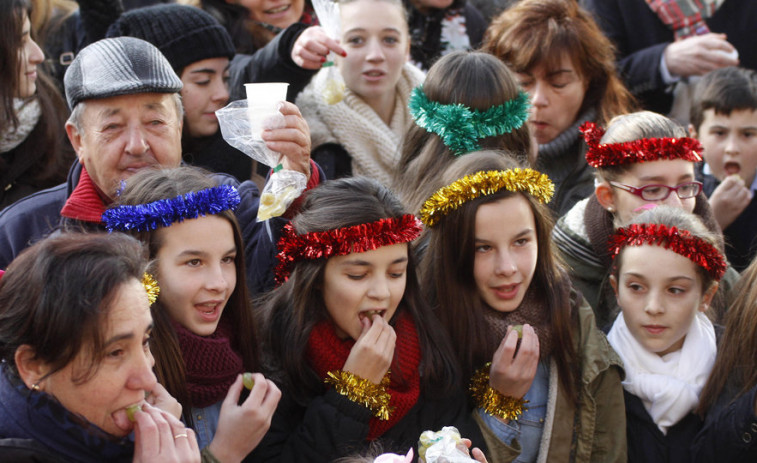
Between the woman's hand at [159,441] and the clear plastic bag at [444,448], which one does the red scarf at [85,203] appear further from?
the clear plastic bag at [444,448]

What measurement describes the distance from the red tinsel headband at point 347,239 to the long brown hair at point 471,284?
0.29m

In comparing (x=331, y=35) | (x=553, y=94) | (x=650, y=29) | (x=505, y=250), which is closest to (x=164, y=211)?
(x=505, y=250)

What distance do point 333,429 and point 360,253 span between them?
2.00 ft

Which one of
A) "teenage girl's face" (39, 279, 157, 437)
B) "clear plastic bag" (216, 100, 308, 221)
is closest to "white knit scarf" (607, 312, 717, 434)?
"clear plastic bag" (216, 100, 308, 221)

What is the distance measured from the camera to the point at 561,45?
16.1ft

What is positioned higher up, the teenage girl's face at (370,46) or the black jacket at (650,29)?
the black jacket at (650,29)

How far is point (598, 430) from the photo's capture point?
11.7 feet

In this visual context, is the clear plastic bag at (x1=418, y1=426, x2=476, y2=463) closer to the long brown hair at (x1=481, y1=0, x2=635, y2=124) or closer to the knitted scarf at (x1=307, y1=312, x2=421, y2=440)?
the knitted scarf at (x1=307, y1=312, x2=421, y2=440)

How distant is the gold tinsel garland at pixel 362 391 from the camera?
3105 mm

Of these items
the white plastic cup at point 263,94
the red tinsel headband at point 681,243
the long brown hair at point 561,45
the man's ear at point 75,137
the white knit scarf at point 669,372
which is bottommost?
the man's ear at point 75,137

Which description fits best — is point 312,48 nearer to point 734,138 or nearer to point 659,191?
point 659,191

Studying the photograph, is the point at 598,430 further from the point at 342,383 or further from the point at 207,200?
the point at 207,200

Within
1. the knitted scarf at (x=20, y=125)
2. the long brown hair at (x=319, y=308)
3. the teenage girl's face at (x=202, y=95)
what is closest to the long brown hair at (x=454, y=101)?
the long brown hair at (x=319, y=308)

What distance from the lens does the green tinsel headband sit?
3967 mm
